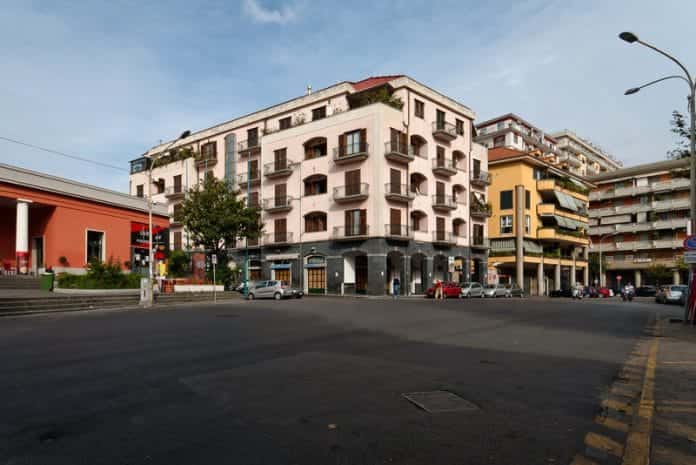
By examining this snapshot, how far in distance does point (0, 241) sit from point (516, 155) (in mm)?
49723

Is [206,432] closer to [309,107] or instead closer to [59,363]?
[59,363]

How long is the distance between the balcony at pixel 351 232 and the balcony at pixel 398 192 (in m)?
3.25

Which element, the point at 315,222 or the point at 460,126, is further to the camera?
the point at 460,126

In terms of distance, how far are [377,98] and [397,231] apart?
39.5 feet

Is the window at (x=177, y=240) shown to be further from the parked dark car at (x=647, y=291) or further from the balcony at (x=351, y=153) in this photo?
the parked dark car at (x=647, y=291)

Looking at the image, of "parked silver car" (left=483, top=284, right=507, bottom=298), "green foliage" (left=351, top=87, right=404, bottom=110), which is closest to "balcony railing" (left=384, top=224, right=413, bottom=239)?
"parked silver car" (left=483, top=284, right=507, bottom=298)

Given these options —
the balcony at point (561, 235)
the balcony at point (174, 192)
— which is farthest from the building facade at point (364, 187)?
the balcony at point (561, 235)

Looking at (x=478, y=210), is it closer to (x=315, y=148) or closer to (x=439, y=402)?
(x=315, y=148)

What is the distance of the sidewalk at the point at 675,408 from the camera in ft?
12.8

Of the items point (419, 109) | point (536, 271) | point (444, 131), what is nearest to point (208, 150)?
point (419, 109)

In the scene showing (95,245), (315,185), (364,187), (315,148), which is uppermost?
(315,148)

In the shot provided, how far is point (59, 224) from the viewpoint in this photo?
3019 cm

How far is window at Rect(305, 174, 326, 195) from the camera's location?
4291 centimetres

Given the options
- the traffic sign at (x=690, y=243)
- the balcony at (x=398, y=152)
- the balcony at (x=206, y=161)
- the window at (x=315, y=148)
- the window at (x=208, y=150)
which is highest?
the window at (x=208, y=150)
